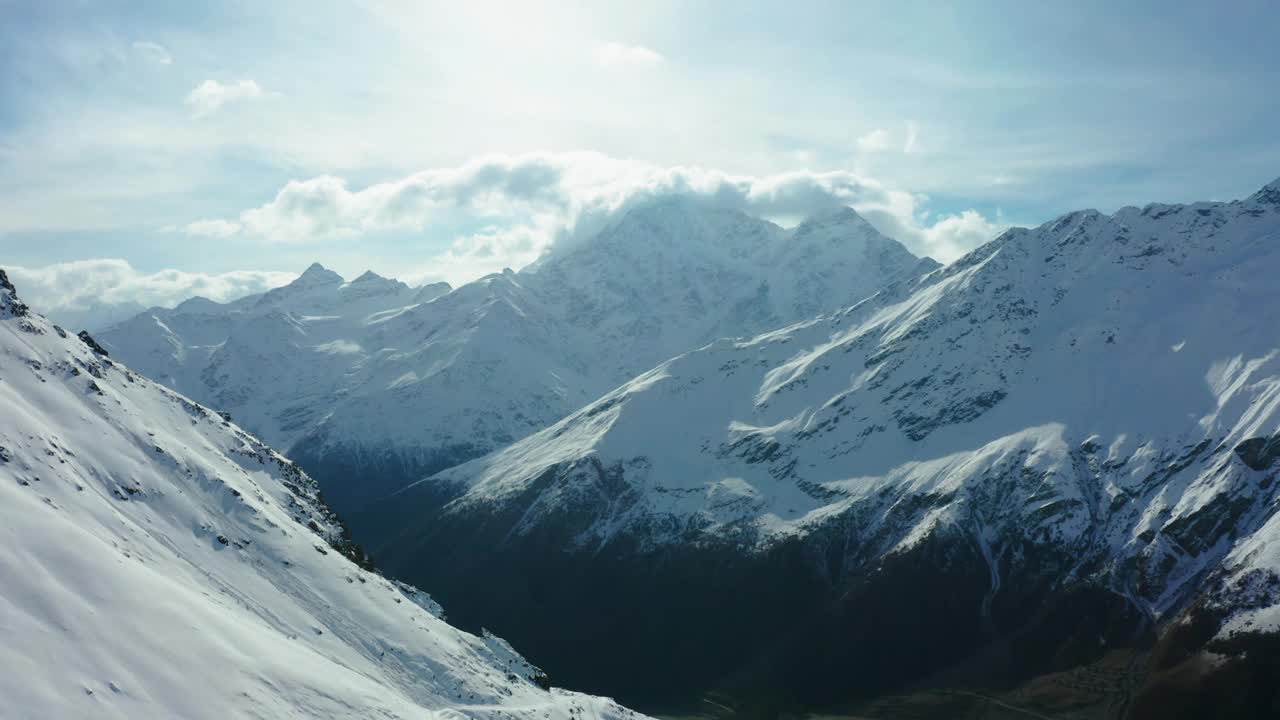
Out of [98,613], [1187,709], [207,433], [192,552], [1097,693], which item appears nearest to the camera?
[98,613]

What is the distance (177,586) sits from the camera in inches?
3718

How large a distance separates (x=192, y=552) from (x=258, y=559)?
9874mm

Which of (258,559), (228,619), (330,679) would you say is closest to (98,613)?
(228,619)

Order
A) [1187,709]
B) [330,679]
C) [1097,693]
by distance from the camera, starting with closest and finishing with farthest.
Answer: [330,679] < [1187,709] < [1097,693]

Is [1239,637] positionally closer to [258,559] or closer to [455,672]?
[455,672]

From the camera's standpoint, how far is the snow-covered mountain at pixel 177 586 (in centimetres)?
7425

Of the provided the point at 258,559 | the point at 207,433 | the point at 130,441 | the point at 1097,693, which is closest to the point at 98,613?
the point at 258,559

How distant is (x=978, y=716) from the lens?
198 m

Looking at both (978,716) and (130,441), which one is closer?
(130,441)

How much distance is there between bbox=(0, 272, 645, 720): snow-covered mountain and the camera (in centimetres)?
7425

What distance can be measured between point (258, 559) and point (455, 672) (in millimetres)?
30689

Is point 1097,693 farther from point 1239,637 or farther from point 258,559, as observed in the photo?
point 258,559

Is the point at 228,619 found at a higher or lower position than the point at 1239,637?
higher

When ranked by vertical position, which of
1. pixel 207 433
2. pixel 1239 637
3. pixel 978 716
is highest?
pixel 207 433
